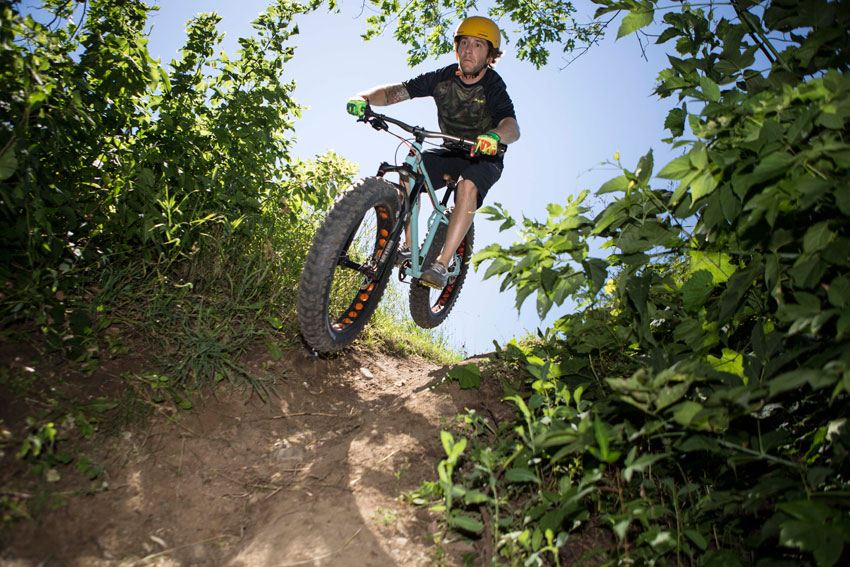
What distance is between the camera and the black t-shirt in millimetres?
3881

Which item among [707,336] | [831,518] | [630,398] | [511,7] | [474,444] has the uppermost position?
[511,7]

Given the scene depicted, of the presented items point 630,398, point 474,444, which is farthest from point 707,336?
point 474,444

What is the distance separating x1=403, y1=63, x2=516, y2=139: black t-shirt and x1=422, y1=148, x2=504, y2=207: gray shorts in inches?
8.4

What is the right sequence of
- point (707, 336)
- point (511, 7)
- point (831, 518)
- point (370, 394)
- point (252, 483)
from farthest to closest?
point (511, 7) → point (370, 394) → point (252, 483) → point (707, 336) → point (831, 518)

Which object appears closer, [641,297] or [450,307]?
[641,297]

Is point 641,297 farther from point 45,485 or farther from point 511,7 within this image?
point 511,7

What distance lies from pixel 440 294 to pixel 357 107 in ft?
7.72

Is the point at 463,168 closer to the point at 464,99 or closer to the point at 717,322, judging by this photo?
the point at 464,99

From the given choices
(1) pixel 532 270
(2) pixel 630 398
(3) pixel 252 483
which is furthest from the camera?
(3) pixel 252 483

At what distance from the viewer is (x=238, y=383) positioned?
8.86 feet

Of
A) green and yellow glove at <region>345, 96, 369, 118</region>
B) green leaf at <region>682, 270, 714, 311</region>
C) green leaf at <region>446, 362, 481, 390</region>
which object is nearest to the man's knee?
green and yellow glove at <region>345, 96, 369, 118</region>

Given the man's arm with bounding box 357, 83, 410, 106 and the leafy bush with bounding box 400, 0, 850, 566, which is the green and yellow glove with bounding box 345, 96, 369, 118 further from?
the leafy bush with bounding box 400, 0, 850, 566

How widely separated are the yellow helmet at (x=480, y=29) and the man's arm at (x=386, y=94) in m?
0.64

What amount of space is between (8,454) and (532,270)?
1971mm
